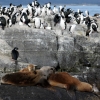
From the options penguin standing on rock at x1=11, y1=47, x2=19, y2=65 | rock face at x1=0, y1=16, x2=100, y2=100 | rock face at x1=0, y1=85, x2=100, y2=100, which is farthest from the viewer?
rock face at x1=0, y1=16, x2=100, y2=100

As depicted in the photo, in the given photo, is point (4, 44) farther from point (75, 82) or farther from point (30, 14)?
point (75, 82)

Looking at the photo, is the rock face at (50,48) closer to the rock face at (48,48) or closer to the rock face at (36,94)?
the rock face at (48,48)

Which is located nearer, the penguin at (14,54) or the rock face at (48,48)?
the penguin at (14,54)

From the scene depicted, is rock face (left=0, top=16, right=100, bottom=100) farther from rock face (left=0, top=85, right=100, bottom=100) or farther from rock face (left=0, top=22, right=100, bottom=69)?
rock face (left=0, top=85, right=100, bottom=100)

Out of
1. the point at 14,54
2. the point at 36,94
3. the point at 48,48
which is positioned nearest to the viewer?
the point at 36,94

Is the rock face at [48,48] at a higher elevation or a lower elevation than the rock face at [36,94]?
lower

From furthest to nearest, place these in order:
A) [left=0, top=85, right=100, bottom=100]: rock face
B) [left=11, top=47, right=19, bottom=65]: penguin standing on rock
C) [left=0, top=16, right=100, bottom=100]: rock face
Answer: [left=0, top=16, right=100, bottom=100]: rock face → [left=11, top=47, right=19, bottom=65]: penguin standing on rock → [left=0, top=85, right=100, bottom=100]: rock face

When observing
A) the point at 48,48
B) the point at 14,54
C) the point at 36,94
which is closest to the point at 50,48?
the point at 48,48

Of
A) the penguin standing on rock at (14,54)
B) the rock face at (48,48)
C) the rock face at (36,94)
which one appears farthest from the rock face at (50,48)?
the rock face at (36,94)

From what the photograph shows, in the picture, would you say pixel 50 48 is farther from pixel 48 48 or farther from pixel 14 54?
pixel 14 54

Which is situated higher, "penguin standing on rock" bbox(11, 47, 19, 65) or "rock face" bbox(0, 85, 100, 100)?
"rock face" bbox(0, 85, 100, 100)

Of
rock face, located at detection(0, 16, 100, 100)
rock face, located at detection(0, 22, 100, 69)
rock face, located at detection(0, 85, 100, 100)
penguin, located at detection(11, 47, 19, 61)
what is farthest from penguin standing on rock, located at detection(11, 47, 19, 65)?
rock face, located at detection(0, 85, 100, 100)

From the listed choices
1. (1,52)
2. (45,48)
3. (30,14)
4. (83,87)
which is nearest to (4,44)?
(1,52)

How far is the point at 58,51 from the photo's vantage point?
19578mm
